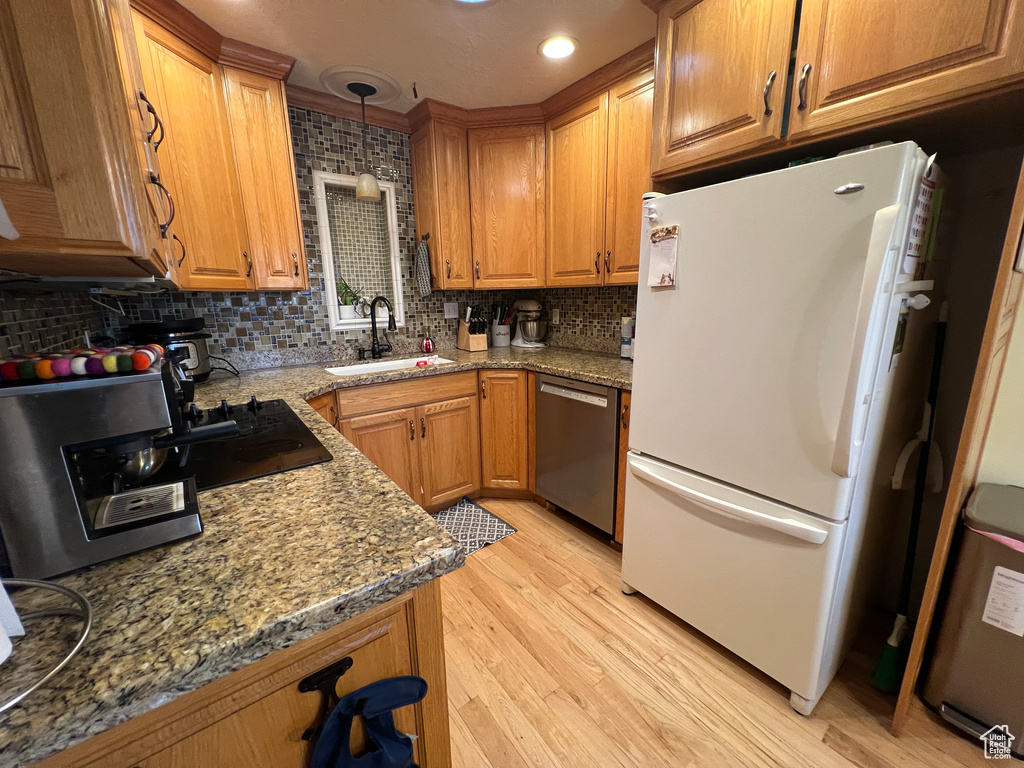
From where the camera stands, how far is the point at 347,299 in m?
2.44

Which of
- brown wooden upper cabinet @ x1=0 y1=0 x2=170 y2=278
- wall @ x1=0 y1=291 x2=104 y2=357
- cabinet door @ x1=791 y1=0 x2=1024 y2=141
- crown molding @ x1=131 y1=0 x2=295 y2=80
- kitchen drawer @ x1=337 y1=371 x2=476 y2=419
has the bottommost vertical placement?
kitchen drawer @ x1=337 y1=371 x2=476 y2=419

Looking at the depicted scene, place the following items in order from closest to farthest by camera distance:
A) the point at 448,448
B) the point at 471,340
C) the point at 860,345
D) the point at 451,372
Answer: the point at 860,345
the point at 451,372
the point at 448,448
the point at 471,340

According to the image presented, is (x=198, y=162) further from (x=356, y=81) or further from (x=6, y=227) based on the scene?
(x=6, y=227)

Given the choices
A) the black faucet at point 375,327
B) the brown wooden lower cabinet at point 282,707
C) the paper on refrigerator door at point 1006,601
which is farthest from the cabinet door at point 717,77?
the black faucet at point 375,327

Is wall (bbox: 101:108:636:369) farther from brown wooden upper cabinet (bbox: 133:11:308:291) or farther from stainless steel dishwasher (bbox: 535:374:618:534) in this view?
stainless steel dishwasher (bbox: 535:374:618:534)

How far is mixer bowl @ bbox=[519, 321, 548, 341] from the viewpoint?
2730mm

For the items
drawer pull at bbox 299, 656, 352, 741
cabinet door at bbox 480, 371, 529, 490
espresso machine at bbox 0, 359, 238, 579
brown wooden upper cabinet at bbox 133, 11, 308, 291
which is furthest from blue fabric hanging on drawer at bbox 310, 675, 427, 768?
cabinet door at bbox 480, 371, 529, 490

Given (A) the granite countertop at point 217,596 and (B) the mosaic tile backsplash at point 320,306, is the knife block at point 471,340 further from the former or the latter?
(A) the granite countertop at point 217,596

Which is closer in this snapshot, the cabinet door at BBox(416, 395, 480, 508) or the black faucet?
the cabinet door at BBox(416, 395, 480, 508)

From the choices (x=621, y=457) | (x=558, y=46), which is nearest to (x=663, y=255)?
(x=621, y=457)

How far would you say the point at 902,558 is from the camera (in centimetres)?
155

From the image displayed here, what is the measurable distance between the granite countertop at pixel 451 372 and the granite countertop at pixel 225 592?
99 centimetres

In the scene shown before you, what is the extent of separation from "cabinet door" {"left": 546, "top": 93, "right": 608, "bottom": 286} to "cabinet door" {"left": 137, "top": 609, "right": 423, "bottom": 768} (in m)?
1.87

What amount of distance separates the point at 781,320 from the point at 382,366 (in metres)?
1.99
